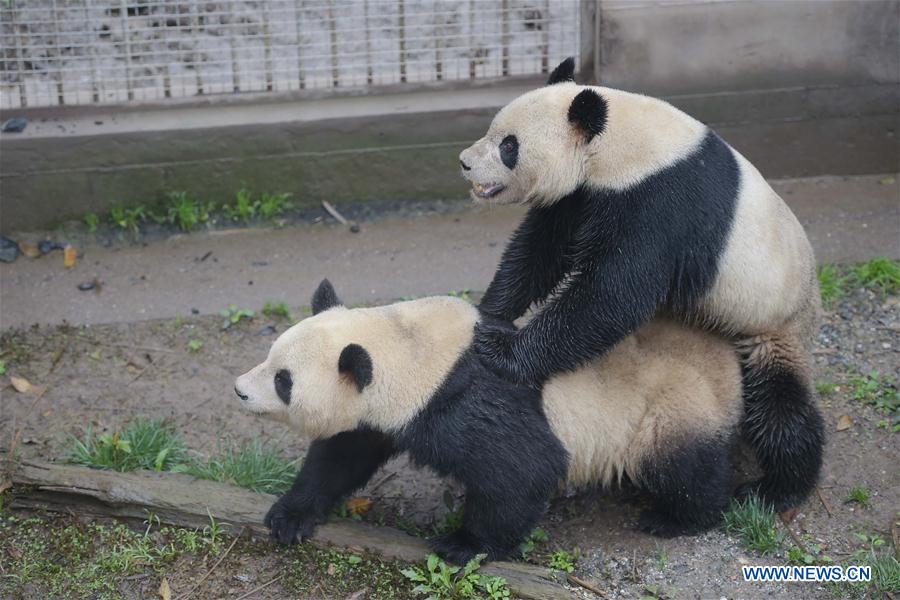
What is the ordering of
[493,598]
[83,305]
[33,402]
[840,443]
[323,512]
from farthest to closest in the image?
[83,305], [33,402], [840,443], [323,512], [493,598]

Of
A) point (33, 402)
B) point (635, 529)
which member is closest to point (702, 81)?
point (635, 529)

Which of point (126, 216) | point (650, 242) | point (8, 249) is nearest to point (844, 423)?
point (650, 242)

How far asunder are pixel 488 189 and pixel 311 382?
4.18 feet

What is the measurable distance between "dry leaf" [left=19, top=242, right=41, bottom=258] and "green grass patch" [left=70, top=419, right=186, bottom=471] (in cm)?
259

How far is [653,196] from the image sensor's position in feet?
16.2

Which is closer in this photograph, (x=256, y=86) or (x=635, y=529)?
(x=635, y=529)

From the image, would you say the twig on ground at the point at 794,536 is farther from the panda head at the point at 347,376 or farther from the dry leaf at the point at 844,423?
the panda head at the point at 347,376

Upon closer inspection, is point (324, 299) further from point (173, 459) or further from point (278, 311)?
point (278, 311)

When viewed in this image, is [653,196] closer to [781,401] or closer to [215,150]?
[781,401]

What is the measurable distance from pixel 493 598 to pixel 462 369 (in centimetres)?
105

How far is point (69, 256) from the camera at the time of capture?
318 inches

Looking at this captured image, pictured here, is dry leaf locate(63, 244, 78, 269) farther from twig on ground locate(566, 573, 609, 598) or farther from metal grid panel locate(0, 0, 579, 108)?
Result: twig on ground locate(566, 573, 609, 598)

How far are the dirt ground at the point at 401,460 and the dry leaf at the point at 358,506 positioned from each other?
0.20 ft

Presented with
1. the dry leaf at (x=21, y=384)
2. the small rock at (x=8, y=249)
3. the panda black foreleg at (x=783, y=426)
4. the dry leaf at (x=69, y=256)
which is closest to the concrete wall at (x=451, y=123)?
the small rock at (x=8, y=249)
